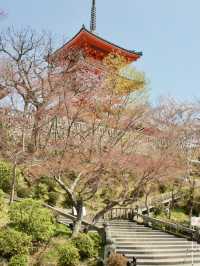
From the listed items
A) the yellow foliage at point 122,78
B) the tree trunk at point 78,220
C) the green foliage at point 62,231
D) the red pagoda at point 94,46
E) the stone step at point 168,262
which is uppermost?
the red pagoda at point 94,46

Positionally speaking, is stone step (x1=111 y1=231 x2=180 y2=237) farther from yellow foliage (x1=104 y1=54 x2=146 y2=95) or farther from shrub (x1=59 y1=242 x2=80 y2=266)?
yellow foliage (x1=104 y1=54 x2=146 y2=95)

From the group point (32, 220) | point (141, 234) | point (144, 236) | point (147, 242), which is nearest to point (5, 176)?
point (32, 220)

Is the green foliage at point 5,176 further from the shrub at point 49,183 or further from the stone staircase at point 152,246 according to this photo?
the stone staircase at point 152,246

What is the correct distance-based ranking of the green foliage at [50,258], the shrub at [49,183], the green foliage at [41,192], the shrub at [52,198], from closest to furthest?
the green foliage at [50,258]
the green foliage at [41,192]
the shrub at [52,198]
the shrub at [49,183]

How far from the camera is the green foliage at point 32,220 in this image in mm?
15531

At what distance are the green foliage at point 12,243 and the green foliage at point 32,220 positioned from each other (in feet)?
2.11

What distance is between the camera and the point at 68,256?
49.3 ft

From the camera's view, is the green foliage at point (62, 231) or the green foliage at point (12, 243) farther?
the green foliage at point (62, 231)

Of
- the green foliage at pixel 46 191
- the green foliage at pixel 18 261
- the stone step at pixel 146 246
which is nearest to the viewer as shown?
the green foliage at pixel 18 261

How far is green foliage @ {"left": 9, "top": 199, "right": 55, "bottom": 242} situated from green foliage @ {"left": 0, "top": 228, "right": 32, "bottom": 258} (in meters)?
0.64

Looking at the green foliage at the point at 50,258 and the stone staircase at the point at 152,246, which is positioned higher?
the green foliage at the point at 50,258

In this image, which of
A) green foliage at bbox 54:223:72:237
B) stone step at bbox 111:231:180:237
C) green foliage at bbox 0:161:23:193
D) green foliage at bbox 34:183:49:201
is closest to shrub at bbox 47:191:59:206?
green foliage at bbox 34:183:49:201

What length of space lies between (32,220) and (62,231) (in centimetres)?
277

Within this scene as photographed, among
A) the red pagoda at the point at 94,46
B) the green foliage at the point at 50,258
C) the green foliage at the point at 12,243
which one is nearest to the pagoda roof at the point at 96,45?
the red pagoda at the point at 94,46
